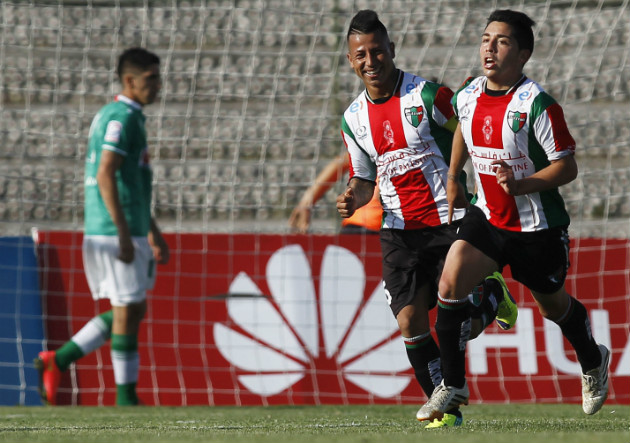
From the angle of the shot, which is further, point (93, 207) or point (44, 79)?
point (44, 79)

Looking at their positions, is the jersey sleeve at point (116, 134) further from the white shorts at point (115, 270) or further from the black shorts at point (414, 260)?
the black shorts at point (414, 260)

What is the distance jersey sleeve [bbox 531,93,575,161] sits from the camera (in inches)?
162

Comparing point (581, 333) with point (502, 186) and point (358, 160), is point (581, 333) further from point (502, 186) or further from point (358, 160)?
point (358, 160)

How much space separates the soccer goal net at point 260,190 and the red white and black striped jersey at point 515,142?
2.46m

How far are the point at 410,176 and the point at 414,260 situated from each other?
37 cm

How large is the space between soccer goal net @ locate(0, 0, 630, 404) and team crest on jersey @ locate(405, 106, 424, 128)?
94.1 inches

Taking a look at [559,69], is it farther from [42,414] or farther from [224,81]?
[42,414]

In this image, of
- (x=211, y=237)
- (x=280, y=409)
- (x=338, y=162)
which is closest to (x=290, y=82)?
(x=338, y=162)

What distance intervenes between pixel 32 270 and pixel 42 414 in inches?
55.4

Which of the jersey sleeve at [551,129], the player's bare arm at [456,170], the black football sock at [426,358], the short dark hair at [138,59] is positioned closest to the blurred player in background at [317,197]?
the short dark hair at [138,59]

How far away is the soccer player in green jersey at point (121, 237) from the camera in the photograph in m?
6.14

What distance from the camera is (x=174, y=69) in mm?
8828

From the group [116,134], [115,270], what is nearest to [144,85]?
[116,134]

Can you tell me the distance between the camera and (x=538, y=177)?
4070 millimetres
